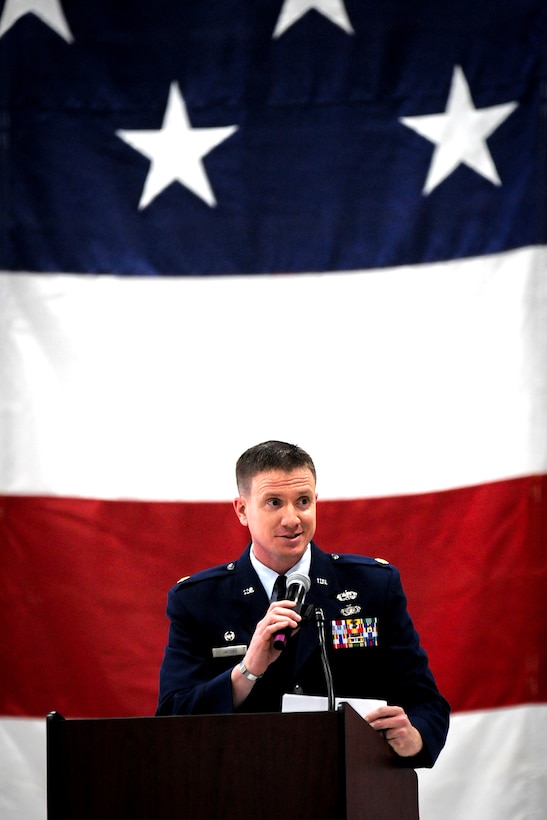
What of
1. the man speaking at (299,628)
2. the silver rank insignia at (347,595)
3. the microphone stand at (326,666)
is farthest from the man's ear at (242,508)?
the microphone stand at (326,666)

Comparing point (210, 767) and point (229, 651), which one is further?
point (229, 651)

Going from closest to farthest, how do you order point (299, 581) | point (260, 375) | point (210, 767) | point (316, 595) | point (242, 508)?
1. point (210, 767)
2. point (299, 581)
3. point (316, 595)
4. point (242, 508)
5. point (260, 375)

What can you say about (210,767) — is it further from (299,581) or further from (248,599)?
(248,599)

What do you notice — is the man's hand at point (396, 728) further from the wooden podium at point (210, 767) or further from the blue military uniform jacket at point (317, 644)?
the wooden podium at point (210, 767)

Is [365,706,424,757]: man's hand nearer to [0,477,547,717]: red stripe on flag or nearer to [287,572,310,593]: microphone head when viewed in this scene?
[287,572,310,593]: microphone head

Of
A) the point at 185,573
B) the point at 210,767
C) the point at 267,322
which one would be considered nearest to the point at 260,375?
the point at 267,322

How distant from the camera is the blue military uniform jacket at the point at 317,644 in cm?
287

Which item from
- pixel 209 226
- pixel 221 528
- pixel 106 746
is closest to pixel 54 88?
pixel 209 226

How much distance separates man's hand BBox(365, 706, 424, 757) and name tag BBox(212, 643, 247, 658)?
1.45 feet

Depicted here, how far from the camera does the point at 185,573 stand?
4406mm

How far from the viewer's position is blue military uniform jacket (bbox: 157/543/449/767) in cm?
287

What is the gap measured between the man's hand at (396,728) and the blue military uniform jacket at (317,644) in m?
0.09

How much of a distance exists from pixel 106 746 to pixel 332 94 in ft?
9.84

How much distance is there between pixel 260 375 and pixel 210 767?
2425 millimetres
